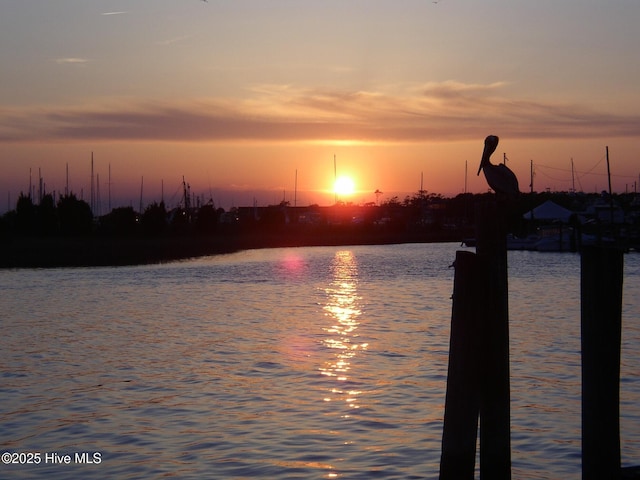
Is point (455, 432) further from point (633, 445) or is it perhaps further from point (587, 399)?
point (633, 445)

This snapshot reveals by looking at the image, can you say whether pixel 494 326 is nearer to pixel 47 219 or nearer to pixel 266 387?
pixel 266 387

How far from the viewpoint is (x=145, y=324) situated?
1030 inches

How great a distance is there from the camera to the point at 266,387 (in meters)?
15.8

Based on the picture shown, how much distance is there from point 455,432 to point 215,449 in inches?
190

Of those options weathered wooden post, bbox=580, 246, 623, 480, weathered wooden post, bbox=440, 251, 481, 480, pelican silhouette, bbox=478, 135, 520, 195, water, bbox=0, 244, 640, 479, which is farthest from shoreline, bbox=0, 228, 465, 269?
weathered wooden post, bbox=580, 246, 623, 480

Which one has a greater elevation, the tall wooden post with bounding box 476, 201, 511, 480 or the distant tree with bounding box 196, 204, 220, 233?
the distant tree with bounding box 196, 204, 220, 233

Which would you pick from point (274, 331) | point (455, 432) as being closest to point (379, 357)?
point (274, 331)

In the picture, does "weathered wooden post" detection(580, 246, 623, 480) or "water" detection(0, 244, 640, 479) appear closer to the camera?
"weathered wooden post" detection(580, 246, 623, 480)

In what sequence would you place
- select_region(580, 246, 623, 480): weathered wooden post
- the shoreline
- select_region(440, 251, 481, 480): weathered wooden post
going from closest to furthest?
select_region(580, 246, 623, 480): weathered wooden post, select_region(440, 251, 481, 480): weathered wooden post, the shoreline

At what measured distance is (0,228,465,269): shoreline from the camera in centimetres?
6284

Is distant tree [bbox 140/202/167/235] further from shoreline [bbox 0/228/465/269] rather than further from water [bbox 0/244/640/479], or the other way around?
water [bbox 0/244/640/479]

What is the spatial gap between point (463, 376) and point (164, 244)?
8156 cm

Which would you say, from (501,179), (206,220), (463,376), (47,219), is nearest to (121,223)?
(47,219)

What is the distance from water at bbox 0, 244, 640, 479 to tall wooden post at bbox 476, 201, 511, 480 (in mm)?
2877
